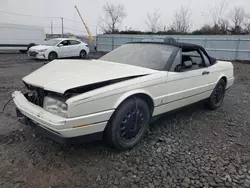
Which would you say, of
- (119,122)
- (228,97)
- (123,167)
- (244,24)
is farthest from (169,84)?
(244,24)

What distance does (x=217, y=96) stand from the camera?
4367 millimetres

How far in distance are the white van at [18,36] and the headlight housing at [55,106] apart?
17.3 m

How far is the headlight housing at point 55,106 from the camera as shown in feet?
6.92

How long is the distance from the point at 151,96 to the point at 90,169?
1196mm

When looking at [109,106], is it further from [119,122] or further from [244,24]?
[244,24]

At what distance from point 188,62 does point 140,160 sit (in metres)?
1.73

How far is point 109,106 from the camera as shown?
2254mm

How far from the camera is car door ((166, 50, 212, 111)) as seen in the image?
9.96 ft

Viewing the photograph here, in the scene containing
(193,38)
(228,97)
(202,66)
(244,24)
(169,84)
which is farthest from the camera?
(244,24)

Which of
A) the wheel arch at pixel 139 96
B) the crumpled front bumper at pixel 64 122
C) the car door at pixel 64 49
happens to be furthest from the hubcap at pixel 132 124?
the car door at pixel 64 49

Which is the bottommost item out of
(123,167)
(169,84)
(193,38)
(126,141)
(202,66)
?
(123,167)

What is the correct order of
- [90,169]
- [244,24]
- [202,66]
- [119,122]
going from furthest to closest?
[244,24] < [202,66] < [119,122] < [90,169]

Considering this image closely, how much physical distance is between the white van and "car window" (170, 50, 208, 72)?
17.0 metres

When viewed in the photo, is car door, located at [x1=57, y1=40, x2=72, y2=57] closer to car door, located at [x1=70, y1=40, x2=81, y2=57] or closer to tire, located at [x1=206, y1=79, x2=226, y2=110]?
car door, located at [x1=70, y1=40, x2=81, y2=57]
